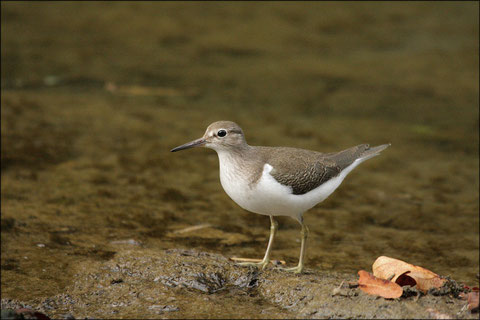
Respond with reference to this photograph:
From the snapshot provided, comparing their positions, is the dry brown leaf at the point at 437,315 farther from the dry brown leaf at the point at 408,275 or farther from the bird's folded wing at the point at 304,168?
the bird's folded wing at the point at 304,168

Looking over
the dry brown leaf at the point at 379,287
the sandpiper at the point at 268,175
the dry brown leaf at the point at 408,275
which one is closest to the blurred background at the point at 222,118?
the sandpiper at the point at 268,175

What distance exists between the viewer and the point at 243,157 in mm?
→ 5293

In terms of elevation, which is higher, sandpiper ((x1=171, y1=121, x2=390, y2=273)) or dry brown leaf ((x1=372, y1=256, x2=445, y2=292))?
sandpiper ((x1=171, y1=121, x2=390, y2=273))

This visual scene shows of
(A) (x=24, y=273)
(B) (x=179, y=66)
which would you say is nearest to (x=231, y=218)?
(A) (x=24, y=273)

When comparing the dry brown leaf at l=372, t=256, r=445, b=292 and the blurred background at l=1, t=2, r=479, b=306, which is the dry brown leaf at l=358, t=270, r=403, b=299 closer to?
the dry brown leaf at l=372, t=256, r=445, b=292

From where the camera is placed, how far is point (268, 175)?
5152 mm

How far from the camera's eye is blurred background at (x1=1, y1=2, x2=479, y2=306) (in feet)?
21.7

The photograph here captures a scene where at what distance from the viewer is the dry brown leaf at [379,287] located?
4.29 metres

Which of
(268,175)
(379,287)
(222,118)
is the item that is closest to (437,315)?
(379,287)

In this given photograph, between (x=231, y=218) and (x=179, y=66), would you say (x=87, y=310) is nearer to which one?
(x=231, y=218)

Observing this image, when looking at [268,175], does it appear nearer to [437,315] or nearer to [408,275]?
[408,275]

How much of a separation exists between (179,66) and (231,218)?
6.66 meters

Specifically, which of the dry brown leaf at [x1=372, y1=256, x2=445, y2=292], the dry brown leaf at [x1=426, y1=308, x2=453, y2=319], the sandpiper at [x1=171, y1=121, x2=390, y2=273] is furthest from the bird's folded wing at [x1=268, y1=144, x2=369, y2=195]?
the dry brown leaf at [x1=426, y1=308, x2=453, y2=319]

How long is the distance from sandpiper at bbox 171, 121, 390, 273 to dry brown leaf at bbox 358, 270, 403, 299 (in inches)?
34.8
